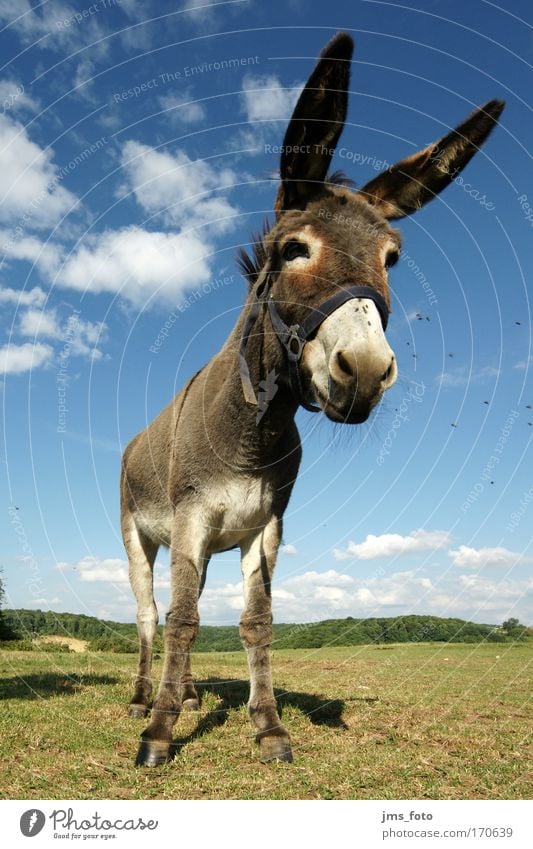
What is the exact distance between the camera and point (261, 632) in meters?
6.42

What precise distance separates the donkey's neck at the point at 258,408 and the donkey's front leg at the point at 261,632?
36.9 inches

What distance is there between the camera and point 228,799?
4.64 m

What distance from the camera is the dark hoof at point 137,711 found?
7.80 meters

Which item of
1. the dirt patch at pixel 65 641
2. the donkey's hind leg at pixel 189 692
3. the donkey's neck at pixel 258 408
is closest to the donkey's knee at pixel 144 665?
the donkey's hind leg at pixel 189 692

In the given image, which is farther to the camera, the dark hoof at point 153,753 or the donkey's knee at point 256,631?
the donkey's knee at point 256,631

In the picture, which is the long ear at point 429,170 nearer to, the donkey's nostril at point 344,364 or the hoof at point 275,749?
the donkey's nostril at point 344,364

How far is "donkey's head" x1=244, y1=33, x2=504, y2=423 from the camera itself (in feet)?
14.1

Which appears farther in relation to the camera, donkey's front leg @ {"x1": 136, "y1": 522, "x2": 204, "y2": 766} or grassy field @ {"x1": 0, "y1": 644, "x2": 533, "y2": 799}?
donkey's front leg @ {"x1": 136, "y1": 522, "x2": 204, "y2": 766}

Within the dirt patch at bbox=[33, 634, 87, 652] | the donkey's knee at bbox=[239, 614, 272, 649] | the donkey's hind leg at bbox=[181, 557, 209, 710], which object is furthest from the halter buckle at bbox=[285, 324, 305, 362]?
the dirt patch at bbox=[33, 634, 87, 652]

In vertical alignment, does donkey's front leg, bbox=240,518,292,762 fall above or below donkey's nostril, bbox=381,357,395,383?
below

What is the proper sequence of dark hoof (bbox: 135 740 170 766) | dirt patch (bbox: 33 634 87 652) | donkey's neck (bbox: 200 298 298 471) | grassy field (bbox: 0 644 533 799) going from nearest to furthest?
grassy field (bbox: 0 644 533 799)
dark hoof (bbox: 135 740 170 766)
donkey's neck (bbox: 200 298 298 471)
dirt patch (bbox: 33 634 87 652)

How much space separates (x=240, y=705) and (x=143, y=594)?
88.6 inches

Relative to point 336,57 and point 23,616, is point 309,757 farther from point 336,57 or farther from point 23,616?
point 23,616

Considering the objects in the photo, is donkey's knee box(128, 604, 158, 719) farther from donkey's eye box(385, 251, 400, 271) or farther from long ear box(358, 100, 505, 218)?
long ear box(358, 100, 505, 218)
